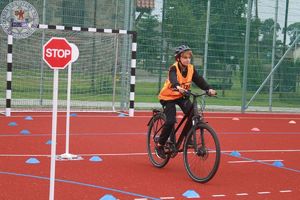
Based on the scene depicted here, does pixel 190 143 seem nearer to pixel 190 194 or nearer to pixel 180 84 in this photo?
pixel 180 84

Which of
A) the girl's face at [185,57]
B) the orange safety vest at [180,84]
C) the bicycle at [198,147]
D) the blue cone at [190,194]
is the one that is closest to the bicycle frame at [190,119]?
the bicycle at [198,147]

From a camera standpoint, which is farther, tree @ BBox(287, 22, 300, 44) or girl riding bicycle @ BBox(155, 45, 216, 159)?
tree @ BBox(287, 22, 300, 44)

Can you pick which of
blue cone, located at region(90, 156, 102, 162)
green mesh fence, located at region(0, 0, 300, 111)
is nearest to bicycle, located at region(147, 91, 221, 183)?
blue cone, located at region(90, 156, 102, 162)

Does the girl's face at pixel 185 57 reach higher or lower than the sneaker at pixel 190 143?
higher

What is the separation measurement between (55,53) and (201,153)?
2.63m

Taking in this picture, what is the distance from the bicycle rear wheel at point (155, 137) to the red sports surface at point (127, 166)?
0.37 feet

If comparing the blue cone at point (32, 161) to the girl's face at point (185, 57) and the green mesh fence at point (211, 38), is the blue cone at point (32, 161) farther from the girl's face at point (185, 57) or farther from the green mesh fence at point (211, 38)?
the green mesh fence at point (211, 38)

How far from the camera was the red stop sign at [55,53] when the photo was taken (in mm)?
5273

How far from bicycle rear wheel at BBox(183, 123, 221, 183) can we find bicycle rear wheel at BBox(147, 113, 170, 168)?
0.59m

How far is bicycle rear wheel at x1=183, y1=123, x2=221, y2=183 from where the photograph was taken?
6.99 m

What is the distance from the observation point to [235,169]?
814 centimetres

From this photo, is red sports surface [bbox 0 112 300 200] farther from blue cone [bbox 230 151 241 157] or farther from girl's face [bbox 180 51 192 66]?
girl's face [bbox 180 51 192 66]

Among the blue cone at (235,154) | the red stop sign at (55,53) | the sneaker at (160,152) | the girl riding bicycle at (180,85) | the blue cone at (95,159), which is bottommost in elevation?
the blue cone at (235,154)

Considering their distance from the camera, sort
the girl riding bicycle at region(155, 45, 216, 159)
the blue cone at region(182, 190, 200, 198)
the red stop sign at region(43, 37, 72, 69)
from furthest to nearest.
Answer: the girl riding bicycle at region(155, 45, 216, 159), the blue cone at region(182, 190, 200, 198), the red stop sign at region(43, 37, 72, 69)
